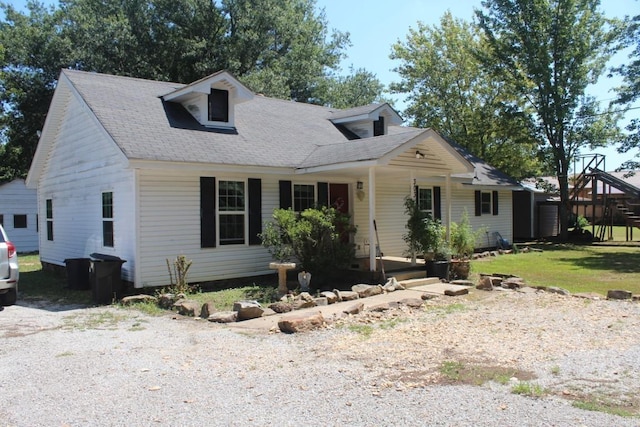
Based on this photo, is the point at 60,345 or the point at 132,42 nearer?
the point at 60,345

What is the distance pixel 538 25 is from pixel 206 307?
2284 cm

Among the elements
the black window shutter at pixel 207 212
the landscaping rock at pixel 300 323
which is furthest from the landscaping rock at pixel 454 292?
the black window shutter at pixel 207 212

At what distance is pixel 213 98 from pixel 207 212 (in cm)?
362

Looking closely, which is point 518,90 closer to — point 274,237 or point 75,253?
point 274,237

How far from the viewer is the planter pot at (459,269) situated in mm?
12844

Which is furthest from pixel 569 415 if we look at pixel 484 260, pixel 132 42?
pixel 132 42

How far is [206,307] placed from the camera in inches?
340

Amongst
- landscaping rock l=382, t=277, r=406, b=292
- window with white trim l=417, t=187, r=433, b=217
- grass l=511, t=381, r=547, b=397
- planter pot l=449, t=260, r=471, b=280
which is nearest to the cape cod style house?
landscaping rock l=382, t=277, r=406, b=292

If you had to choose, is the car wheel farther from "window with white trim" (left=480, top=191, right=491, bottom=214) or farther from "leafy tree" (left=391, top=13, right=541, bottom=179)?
"leafy tree" (left=391, top=13, right=541, bottom=179)

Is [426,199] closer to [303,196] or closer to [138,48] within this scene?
[303,196]

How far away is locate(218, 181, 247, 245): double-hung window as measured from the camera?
1195 centimetres

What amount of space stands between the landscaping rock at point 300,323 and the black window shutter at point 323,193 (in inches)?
244

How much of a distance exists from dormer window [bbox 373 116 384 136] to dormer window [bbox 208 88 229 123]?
5928 mm

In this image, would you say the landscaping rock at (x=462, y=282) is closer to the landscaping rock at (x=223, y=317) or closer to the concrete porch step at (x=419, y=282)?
the concrete porch step at (x=419, y=282)
